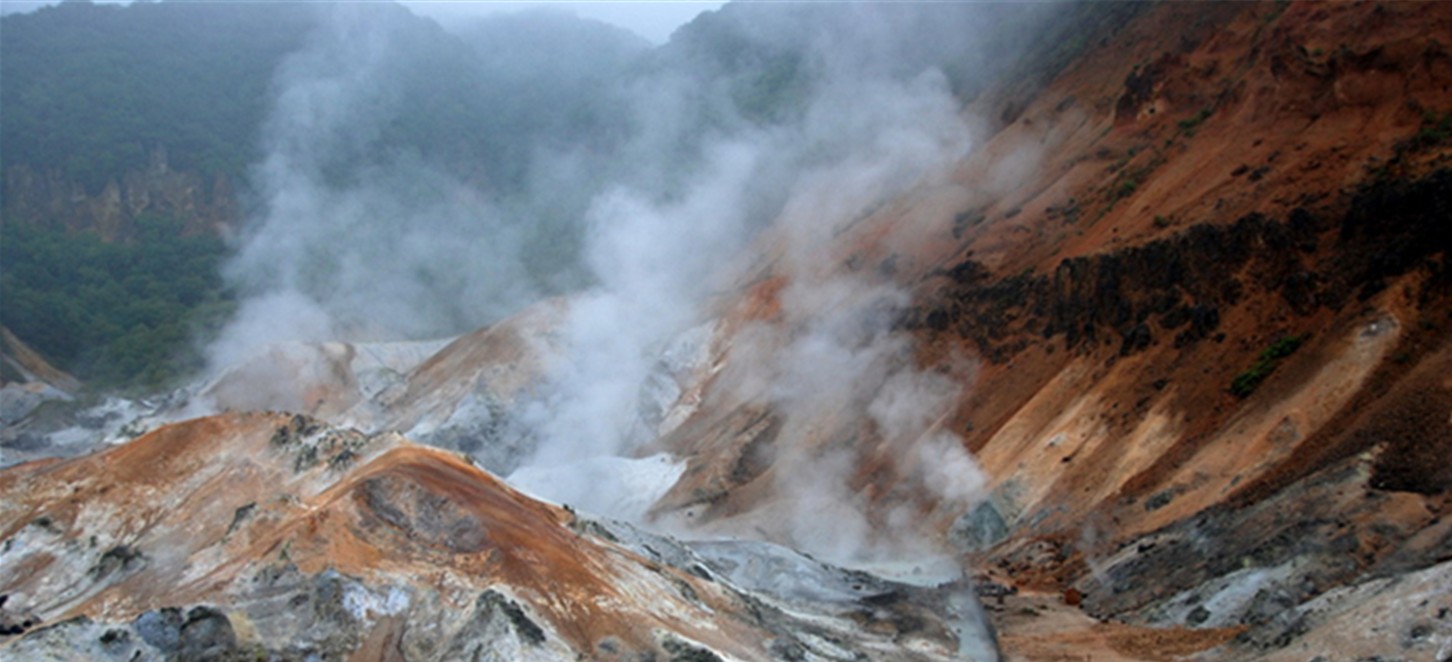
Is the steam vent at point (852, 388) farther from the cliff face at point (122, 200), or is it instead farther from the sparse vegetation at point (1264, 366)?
the cliff face at point (122, 200)

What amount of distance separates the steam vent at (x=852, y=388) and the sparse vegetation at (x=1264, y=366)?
0.41 feet

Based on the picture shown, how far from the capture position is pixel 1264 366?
33.8 meters

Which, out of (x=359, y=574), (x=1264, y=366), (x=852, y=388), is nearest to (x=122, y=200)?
(x=852, y=388)

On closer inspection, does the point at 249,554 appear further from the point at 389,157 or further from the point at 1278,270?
the point at 389,157

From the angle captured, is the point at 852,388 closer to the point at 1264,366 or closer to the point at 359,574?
the point at 1264,366

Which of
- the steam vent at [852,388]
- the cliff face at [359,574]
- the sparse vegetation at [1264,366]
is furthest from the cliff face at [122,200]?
the sparse vegetation at [1264,366]

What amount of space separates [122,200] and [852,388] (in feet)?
366

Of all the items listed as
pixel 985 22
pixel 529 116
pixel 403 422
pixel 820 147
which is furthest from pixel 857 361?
pixel 529 116

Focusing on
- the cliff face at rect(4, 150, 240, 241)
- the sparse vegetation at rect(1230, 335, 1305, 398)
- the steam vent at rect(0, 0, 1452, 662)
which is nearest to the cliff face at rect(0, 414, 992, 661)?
the steam vent at rect(0, 0, 1452, 662)

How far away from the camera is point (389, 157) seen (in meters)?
145

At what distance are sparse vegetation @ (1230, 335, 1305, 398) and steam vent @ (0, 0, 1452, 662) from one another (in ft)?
0.41

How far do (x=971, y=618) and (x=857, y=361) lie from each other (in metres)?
25.2

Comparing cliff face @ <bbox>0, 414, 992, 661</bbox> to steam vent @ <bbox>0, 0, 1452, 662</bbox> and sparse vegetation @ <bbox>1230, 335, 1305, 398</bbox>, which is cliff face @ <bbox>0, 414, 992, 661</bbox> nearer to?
steam vent @ <bbox>0, 0, 1452, 662</bbox>

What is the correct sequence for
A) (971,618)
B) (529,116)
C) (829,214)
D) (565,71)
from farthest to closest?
1. (565,71)
2. (529,116)
3. (829,214)
4. (971,618)
